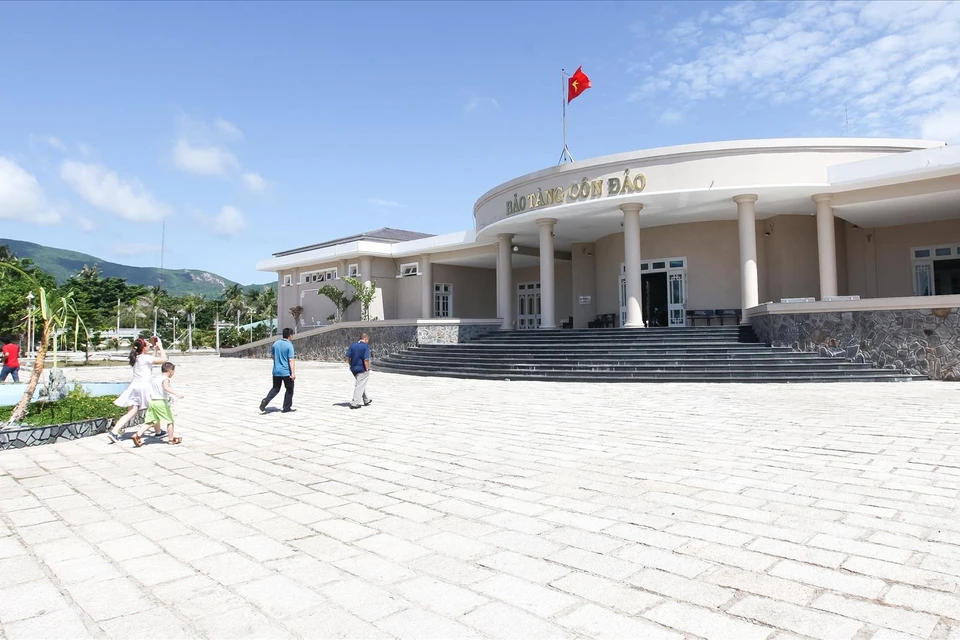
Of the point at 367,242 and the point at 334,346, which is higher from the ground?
the point at 367,242

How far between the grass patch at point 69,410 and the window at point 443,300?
2011 cm

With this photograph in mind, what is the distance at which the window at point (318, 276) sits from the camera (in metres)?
32.0

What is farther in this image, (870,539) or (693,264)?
(693,264)

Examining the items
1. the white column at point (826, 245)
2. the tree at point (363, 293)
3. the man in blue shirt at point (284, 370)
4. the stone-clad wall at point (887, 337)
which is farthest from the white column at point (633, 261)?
the tree at point (363, 293)

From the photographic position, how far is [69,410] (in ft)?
29.7

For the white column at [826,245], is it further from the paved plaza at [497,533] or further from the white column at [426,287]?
the white column at [426,287]

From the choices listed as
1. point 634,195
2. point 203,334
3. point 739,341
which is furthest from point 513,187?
point 203,334

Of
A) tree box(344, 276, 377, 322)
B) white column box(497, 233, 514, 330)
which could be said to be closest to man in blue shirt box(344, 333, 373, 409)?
white column box(497, 233, 514, 330)

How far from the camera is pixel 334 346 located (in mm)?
26172

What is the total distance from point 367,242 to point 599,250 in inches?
456

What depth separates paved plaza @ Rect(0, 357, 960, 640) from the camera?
2.89 meters

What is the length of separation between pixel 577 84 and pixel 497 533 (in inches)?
769

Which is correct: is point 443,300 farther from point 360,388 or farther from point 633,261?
point 360,388

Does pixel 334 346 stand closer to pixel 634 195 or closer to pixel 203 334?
pixel 634 195
